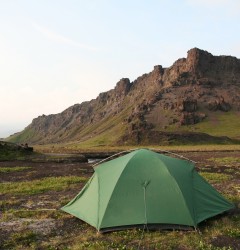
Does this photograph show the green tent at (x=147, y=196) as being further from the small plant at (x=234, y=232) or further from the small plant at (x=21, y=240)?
the small plant at (x=21, y=240)

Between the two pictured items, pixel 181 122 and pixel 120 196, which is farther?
pixel 181 122

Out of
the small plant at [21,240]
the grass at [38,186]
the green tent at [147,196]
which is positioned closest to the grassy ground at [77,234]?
the small plant at [21,240]

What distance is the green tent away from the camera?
15.0m

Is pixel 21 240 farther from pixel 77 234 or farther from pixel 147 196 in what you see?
pixel 147 196

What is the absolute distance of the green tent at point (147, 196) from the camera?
15.0 meters

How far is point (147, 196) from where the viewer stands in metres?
15.5

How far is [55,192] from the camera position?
2520cm

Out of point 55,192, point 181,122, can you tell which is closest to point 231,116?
point 181,122

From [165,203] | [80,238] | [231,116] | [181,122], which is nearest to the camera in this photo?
[80,238]

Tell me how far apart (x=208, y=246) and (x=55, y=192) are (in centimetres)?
1448

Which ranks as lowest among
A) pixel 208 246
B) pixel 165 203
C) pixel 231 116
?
pixel 208 246

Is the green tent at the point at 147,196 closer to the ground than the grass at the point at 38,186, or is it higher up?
higher up

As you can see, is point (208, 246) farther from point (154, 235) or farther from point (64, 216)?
point (64, 216)

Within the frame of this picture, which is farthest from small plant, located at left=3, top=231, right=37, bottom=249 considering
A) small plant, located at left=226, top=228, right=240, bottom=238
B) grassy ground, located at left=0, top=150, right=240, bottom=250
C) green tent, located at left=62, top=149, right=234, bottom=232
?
small plant, located at left=226, top=228, right=240, bottom=238
